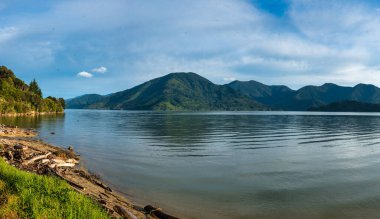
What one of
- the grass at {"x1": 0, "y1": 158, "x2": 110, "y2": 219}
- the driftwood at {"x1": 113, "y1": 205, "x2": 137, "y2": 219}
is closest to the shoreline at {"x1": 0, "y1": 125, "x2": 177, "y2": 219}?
the driftwood at {"x1": 113, "y1": 205, "x2": 137, "y2": 219}

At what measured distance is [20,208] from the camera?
44.3ft

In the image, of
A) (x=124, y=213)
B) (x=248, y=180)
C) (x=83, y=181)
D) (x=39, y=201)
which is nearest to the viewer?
(x=39, y=201)

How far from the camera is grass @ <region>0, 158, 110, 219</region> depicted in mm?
13016

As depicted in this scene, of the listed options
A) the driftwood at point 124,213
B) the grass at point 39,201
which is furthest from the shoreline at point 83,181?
the grass at point 39,201

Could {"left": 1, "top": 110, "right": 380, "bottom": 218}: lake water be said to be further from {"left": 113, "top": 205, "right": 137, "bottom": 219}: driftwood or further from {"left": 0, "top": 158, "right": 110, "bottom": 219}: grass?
{"left": 0, "top": 158, "right": 110, "bottom": 219}: grass

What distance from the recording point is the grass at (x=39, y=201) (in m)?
13.0

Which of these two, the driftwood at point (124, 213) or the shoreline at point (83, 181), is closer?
the driftwood at point (124, 213)

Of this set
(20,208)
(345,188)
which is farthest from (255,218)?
(20,208)

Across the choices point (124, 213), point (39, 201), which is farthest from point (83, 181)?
point (39, 201)

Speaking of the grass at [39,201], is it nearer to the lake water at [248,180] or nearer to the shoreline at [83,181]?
the shoreline at [83,181]

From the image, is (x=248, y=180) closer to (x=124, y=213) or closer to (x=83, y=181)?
(x=83, y=181)

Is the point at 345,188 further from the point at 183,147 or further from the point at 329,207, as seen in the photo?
the point at 183,147

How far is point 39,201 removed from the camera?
14.3 m

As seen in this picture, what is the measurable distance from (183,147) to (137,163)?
1570cm
